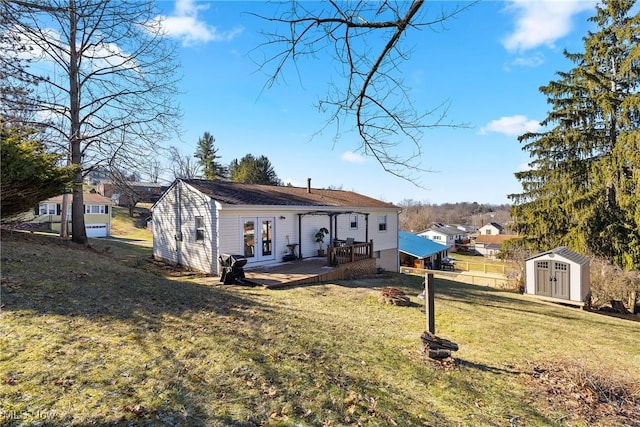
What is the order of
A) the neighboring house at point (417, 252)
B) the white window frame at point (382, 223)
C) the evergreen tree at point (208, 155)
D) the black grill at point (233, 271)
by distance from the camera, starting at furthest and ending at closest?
the evergreen tree at point (208, 155) → the neighboring house at point (417, 252) → the white window frame at point (382, 223) → the black grill at point (233, 271)

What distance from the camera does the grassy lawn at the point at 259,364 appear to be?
3.25m

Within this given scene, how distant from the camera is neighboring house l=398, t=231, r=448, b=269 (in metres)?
31.1

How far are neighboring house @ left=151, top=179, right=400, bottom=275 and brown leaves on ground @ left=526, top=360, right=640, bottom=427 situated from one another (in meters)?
10.2

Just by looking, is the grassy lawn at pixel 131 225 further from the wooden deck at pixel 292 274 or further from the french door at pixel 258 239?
the wooden deck at pixel 292 274

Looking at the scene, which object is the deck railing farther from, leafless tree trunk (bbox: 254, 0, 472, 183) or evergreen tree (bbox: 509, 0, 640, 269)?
evergreen tree (bbox: 509, 0, 640, 269)

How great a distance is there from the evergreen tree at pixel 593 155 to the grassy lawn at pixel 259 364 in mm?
11970

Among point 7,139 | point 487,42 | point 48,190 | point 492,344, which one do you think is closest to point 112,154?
point 48,190

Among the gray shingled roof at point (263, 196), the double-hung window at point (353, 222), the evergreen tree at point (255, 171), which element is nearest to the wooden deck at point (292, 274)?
the gray shingled roof at point (263, 196)

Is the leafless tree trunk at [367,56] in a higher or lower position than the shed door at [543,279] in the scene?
higher

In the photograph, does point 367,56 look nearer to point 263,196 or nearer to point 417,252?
point 263,196

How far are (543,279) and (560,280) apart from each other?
698 mm

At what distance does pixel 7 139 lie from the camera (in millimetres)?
7867

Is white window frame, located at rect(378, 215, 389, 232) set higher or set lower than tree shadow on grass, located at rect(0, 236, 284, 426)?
higher

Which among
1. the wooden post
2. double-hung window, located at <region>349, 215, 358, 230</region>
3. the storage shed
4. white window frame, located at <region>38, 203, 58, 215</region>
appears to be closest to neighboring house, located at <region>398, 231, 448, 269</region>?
double-hung window, located at <region>349, 215, 358, 230</region>
